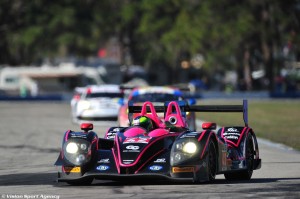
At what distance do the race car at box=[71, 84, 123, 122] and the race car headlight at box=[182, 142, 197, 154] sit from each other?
20.8 metres

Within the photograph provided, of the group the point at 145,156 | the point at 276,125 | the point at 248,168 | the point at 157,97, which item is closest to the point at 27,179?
the point at 145,156

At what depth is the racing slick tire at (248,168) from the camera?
15.3 m

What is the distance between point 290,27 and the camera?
8481 centimetres

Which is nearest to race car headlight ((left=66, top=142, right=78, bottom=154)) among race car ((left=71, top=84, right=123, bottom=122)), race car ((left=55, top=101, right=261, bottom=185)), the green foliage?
race car ((left=55, top=101, right=261, bottom=185))

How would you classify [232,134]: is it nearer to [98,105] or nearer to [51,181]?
[51,181]

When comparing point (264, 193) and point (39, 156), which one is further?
point (39, 156)

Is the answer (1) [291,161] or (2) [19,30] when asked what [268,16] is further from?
(1) [291,161]

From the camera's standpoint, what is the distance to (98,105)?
3569 cm

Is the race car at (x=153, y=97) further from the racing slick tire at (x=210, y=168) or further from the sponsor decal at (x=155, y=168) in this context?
the sponsor decal at (x=155, y=168)

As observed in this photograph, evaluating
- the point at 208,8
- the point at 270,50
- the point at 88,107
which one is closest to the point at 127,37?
the point at 208,8

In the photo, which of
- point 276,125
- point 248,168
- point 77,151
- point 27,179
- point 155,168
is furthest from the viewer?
point 276,125

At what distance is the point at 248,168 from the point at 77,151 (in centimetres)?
278

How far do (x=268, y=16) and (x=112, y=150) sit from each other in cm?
7080

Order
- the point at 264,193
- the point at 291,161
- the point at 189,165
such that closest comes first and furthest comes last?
1. the point at 264,193
2. the point at 189,165
3. the point at 291,161
